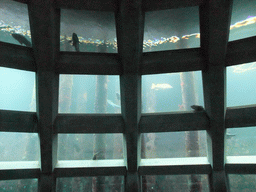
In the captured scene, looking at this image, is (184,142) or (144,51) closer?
(144,51)

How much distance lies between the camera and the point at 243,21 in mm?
4645

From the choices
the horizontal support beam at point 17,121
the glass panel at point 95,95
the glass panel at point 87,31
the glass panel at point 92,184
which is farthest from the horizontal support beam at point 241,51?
the horizontal support beam at point 17,121

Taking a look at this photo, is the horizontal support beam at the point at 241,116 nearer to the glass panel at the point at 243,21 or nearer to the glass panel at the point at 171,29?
the glass panel at the point at 243,21

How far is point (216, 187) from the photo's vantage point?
6102 millimetres

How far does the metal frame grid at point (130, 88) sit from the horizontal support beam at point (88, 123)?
33mm

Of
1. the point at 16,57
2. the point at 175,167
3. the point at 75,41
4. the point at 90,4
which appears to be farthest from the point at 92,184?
the point at 90,4

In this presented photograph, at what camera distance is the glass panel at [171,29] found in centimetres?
486

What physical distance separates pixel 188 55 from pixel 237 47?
51.5 inches

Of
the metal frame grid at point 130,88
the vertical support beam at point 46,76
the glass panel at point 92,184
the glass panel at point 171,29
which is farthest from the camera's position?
the glass panel at point 92,184

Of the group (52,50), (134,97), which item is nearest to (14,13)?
(52,50)

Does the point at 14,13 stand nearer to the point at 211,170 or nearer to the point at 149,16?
the point at 149,16

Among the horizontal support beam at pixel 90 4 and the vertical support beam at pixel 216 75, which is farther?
the horizontal support beam at pixel 90 4

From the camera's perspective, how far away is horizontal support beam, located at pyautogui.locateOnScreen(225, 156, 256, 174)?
5.94 m

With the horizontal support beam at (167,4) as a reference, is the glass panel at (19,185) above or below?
below
